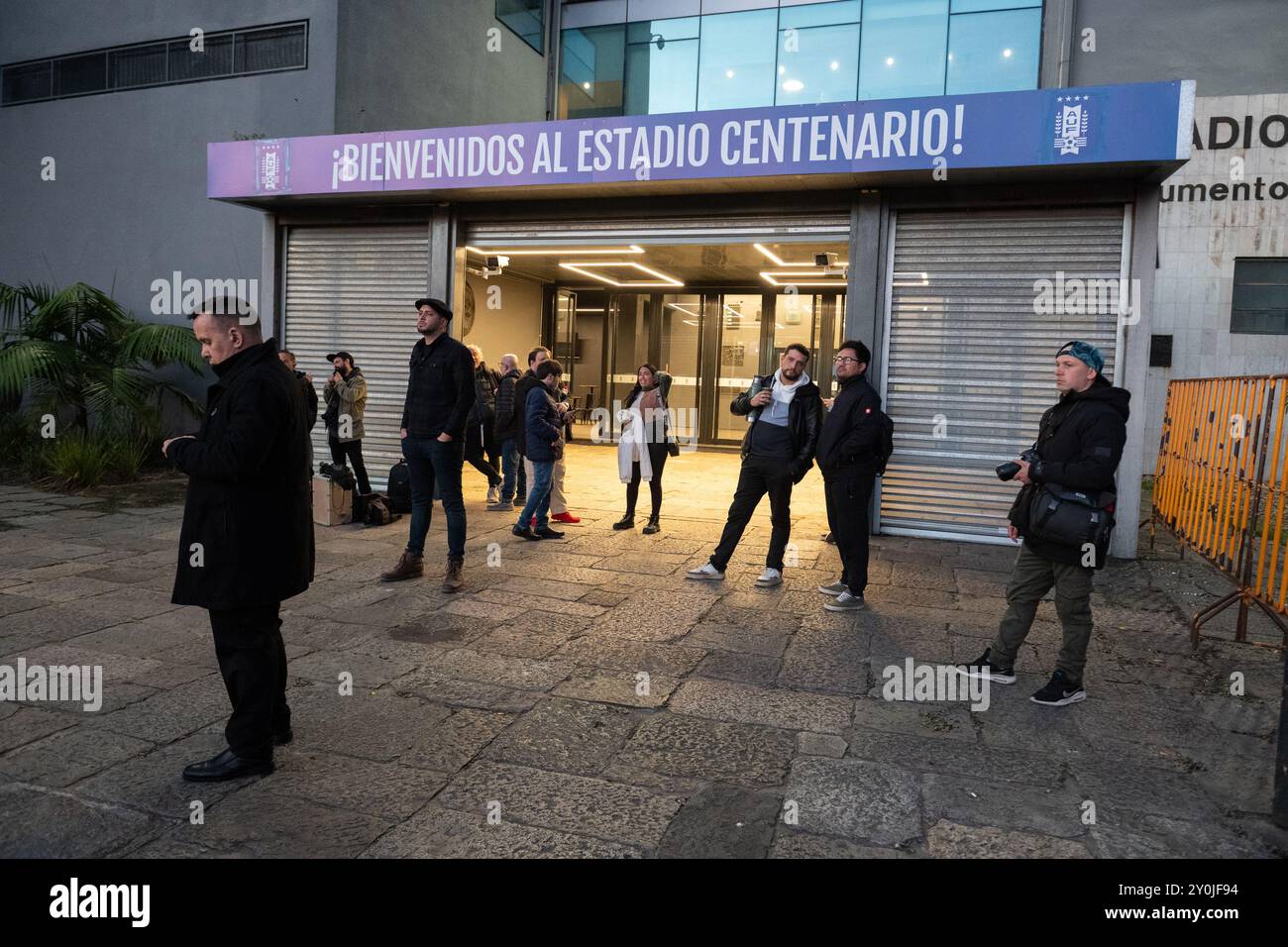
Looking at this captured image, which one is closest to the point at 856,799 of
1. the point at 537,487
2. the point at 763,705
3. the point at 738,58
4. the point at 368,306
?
the point at 763,705

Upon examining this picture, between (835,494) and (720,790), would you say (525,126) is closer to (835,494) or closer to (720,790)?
(835,494)

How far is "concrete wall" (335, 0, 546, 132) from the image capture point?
13578 millimetres

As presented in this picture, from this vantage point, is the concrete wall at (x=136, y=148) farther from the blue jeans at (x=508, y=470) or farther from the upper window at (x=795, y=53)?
the blue jeans at (x=508, y=470)

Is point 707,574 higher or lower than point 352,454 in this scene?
lower

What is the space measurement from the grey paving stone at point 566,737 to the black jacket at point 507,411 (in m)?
5.66

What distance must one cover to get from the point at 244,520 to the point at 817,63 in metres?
15.6

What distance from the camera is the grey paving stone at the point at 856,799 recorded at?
3.16 metres

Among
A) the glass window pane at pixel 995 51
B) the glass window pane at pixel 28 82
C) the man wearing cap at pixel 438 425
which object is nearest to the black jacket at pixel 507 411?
the man wearing cap at pixel 438 425

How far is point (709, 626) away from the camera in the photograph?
18.8 ft

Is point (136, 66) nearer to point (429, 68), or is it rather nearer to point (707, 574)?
point (429, 68)

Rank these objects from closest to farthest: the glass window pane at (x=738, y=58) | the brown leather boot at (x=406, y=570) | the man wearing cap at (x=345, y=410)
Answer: the brown leather boot at (x=406, y=570) < the man wearing cap at (x=345, y=410) < the glass window pane at (x=738, y=58)

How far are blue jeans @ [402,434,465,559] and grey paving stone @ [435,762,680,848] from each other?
304 cm

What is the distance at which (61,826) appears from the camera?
9.96 ft
